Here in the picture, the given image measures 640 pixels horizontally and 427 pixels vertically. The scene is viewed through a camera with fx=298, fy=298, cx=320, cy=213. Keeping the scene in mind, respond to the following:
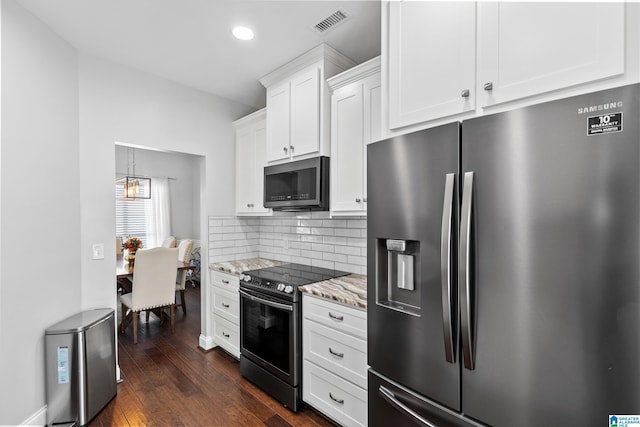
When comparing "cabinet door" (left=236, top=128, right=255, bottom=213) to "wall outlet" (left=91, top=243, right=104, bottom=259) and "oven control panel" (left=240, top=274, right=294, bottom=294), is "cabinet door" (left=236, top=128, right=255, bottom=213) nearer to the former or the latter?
"oven control panel" (left=240, top=274, right=294, bottom=294)

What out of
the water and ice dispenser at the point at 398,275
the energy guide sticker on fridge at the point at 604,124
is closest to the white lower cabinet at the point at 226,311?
the water and ice dispenser at the point at 398,275

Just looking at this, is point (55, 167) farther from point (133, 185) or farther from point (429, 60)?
point (133, 185)

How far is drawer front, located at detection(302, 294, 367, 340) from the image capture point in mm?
1784

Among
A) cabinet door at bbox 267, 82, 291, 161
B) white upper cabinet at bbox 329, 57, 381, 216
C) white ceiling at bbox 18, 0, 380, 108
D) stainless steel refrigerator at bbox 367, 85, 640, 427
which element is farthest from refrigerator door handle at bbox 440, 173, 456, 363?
cabinet door at bbox 267, 82, 291, 161

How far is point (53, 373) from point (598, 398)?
289 cm

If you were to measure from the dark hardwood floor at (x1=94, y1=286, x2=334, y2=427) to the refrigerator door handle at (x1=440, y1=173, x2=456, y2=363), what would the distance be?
1.38 meters

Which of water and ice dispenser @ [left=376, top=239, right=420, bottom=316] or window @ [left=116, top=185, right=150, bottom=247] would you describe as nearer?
water and ice dispenser @ [left=376, top=239, right=420, bottom=316]

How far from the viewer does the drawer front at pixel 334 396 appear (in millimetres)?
1804

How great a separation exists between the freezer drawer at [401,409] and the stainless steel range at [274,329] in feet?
2.57

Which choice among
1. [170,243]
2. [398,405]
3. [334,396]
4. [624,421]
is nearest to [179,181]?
[170,243]

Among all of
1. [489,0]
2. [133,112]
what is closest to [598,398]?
[489,0]

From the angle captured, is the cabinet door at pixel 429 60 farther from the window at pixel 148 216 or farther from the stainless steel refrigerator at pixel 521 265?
the window at pixel 148 216

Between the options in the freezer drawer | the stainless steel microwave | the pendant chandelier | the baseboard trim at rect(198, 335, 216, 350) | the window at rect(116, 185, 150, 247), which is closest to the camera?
the freezer drawer

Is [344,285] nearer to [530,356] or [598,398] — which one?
[530,356]
